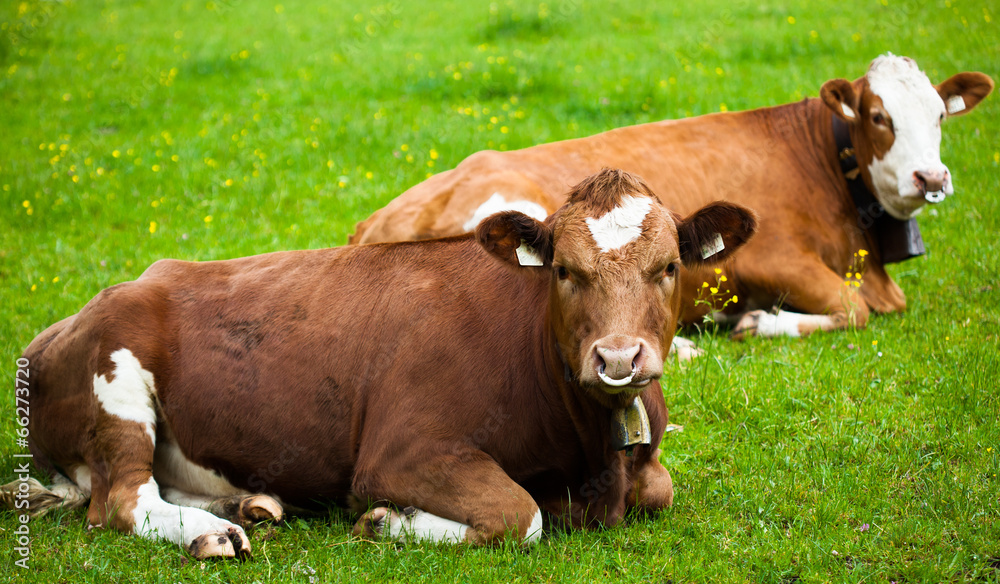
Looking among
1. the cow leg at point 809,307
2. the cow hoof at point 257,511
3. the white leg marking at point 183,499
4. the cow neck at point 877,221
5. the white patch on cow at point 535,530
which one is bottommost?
the white leg marking at point 183,499

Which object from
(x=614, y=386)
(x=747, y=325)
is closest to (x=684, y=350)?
(x=747, y=325)

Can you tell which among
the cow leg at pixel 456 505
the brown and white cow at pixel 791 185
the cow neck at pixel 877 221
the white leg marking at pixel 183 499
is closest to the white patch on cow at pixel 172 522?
the white leg marking at pixel 183 499

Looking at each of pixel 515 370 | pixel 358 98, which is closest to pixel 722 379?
pixel 515 370

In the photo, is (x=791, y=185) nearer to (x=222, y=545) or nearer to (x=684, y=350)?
(x=684, y=350)

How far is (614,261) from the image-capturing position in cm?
385

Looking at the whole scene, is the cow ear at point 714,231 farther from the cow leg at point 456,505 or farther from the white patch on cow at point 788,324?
the white patch on cow at point 788,324

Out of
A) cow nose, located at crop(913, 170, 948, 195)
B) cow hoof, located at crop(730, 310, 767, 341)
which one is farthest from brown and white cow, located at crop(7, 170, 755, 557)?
cow nose, located at crop(913, 170, 948, 195)

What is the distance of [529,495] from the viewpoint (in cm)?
422

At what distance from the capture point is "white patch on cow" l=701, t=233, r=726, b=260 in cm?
425

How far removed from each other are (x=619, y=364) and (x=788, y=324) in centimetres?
415

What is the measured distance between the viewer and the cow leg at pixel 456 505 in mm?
4109

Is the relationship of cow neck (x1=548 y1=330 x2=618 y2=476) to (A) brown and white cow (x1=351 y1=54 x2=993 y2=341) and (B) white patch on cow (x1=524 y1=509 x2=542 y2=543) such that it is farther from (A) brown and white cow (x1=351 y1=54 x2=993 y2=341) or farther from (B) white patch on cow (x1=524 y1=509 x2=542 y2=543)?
(A) brown and white cow (x1=351 y1=54 x2=993 y2=341)

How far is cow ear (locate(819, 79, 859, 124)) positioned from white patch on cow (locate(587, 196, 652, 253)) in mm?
4217

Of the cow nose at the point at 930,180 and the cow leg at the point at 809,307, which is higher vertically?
the cow nose at the point at 930,180
